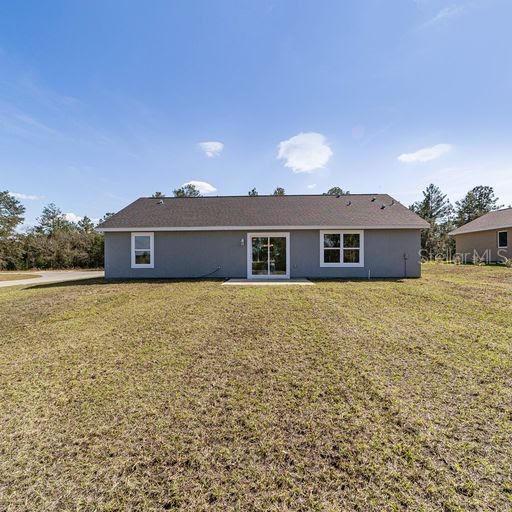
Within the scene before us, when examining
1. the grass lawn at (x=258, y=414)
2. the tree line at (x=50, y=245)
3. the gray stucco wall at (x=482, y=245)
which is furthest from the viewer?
the tree line at (x=50, y=245)

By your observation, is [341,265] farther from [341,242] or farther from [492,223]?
[492,223]

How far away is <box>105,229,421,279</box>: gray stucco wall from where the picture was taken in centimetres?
1345

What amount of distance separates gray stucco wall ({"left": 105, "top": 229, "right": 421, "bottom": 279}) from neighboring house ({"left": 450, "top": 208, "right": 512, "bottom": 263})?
44.1 ft

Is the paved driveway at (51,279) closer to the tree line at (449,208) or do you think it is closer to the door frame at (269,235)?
the door frame at (269,235)

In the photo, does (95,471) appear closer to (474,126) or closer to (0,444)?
(0,444)

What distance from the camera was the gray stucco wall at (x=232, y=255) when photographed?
13453 mm

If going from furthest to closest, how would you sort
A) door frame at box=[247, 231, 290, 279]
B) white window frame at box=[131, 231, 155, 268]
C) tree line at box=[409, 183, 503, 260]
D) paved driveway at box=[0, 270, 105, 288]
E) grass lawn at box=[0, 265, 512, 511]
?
tree line at box=[409, 183, 503, 260] < paved driveway at box=[0, 270, 105, 288] < white window frame at box=[131, 231, 155, 268] < door frame at box=[247, 231, 290, 279] < grass lawn at box=[0, 265, 512, 511]

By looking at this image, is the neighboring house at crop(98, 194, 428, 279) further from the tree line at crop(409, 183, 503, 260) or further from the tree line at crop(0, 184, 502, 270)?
the tree line at crop(409, 183, 503, 260)

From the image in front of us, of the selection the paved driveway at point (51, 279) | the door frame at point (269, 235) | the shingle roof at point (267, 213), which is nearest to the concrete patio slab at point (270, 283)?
the door frame at point (269, 235)

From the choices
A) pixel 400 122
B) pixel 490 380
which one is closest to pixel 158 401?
pixel 490 380

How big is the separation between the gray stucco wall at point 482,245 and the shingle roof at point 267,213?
1258 centimetres

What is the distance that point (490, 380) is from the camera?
146 inches

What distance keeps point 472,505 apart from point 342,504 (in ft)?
3.12

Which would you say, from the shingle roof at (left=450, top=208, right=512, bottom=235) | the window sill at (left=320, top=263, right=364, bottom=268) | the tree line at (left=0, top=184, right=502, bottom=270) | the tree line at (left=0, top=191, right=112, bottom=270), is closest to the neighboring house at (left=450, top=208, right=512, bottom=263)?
the shingle roof at (left=450, top=208, right=512, bottom=235)
